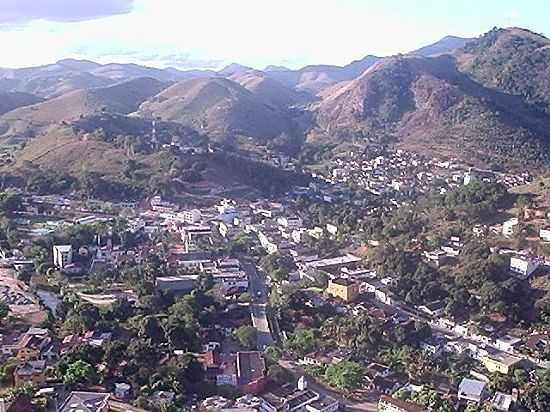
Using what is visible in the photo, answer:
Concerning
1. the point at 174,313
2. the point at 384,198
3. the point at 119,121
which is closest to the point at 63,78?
the point at 119,121

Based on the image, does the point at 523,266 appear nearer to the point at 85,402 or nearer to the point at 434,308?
the point at 434,308

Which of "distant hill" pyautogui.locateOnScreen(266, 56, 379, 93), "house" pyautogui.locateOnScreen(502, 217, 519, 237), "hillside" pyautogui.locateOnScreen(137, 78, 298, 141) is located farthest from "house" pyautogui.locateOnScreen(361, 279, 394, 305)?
"distant hill" pyautogui.locateOnScreen(266, 56, 379, 93)

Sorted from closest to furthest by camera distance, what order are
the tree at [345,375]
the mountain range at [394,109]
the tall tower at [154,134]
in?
1. the tree at [345,375]
2. the tall tower at [154,134]
3. the mountain range at [394,109]

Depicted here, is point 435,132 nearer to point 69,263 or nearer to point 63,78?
point 69,263

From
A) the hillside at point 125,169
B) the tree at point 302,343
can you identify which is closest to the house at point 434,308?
the tree at point 302,343

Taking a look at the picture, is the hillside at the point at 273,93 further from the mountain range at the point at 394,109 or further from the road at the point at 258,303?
→ the road at the point at 258,303

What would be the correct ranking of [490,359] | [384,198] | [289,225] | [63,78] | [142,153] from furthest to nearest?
1. [63,78]
2. [142,153]
3. [384,198]
4. [289,225]
5. [490,359]

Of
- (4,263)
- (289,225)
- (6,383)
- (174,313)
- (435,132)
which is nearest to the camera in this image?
(6,383)
